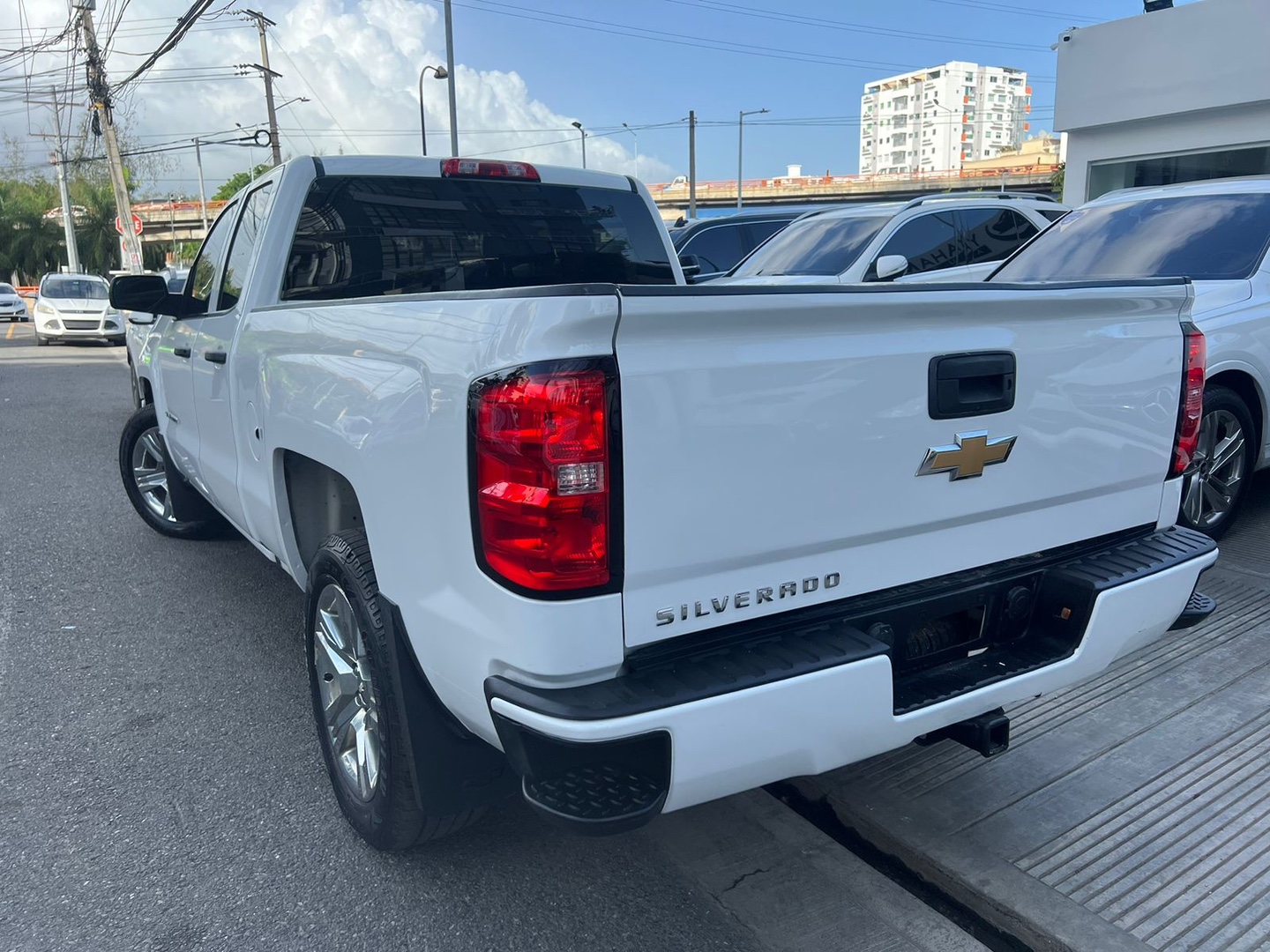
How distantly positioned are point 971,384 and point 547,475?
1.10 metres

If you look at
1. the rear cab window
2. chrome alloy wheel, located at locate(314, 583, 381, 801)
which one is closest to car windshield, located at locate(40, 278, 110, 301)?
the rear cab window

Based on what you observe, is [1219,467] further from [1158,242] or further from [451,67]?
[451,67]

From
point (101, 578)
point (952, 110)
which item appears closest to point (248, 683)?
point (101, 578)

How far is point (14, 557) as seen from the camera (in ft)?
18.6

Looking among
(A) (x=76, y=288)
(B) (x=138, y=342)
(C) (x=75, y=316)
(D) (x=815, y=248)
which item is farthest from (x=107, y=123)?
(D) (x=815, y=248)

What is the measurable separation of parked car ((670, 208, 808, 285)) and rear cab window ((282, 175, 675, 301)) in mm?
7409

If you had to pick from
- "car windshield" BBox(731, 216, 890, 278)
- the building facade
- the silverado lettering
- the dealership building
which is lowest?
the silverado lettering

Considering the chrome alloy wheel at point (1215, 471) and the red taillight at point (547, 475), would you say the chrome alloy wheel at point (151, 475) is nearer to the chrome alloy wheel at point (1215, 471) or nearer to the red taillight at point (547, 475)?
the red taillight at point (547, 475)

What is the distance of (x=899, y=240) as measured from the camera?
8.34 metres

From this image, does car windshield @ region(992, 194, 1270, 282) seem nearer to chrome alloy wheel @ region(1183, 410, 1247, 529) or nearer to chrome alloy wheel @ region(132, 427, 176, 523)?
chrome alloy wheel @ region(1183, 410, 1247, 529)

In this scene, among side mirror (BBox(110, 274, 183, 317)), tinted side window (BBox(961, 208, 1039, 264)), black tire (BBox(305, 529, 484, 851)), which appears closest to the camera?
black tire (BBox(305, 529, 484, 851))

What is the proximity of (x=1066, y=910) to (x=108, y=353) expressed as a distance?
2135cm

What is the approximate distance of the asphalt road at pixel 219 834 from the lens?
2.53m

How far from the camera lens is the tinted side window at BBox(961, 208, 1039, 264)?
29.9 ft
